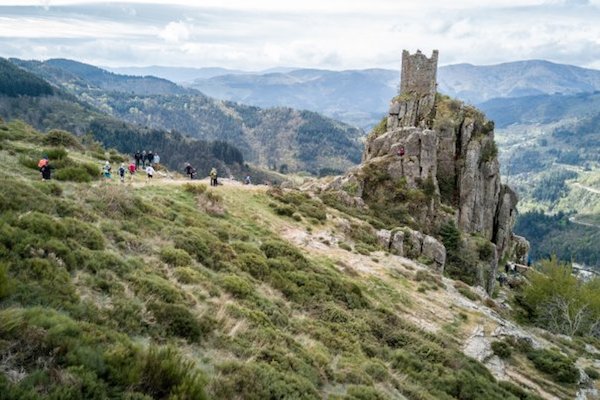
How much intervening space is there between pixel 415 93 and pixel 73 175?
1999 inches

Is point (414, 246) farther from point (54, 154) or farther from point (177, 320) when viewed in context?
point (177, 320)

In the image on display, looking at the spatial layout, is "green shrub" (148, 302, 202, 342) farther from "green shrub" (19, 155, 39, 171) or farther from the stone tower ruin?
the stone tower ruin

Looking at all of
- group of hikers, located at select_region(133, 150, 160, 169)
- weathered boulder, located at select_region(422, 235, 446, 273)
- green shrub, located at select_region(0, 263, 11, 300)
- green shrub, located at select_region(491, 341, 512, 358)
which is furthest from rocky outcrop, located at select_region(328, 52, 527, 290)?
green shrub, located at select_region(0, 263, 11, 300)

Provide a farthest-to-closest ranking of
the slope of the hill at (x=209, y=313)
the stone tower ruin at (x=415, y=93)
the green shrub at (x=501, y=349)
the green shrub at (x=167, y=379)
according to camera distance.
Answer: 1. the stone tower ruin at (x=415, y=93)
2. the green shrub at (x=501, y=349)
3. the slope of the hill at (x=209, y=313)
4. the green shrub at (x=167, y=379)

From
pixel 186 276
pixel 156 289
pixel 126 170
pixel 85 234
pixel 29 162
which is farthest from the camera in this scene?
pixel 126 170

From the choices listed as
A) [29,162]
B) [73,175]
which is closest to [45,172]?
[73,175]

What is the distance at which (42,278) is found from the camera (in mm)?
12109

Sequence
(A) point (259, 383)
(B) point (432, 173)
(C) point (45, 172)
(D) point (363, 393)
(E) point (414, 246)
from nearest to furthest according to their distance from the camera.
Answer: (A) point (259, 383) < (D) point (363, 393) < (C) point (45, 172) < (E) point (414, 246) < (B) point (432, 173)

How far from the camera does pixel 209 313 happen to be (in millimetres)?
14914

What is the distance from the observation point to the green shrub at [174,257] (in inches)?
708

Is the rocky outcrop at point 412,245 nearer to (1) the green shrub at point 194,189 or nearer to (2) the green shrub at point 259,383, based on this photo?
(1) the green shrub at point 194,189

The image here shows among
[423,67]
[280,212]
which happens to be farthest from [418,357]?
[423,67]

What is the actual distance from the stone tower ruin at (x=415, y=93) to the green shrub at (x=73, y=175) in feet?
148

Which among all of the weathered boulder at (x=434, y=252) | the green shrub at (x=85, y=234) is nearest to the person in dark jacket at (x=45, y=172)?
the green shrub at (x=85, y=234)
